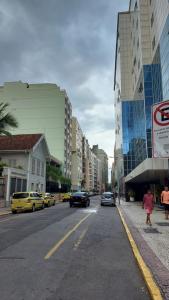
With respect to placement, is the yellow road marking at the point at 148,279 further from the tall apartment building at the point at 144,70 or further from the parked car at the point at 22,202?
the parked car at the point at 22,202

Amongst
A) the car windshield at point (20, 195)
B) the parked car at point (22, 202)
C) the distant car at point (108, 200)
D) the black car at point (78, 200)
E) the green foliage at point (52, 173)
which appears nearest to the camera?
the parked car at point (22, 202)

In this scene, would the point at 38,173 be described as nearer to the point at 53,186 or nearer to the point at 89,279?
the point at 53,186

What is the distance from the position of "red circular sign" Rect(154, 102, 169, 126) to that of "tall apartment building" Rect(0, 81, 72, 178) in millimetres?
67937

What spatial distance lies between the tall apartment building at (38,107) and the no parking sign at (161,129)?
67938 millimetres

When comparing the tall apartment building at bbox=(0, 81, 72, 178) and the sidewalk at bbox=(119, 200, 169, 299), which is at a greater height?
the tall apartment building at bbox=(0, 81, 72, 178)

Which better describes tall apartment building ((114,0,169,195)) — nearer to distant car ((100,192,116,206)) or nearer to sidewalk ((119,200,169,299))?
distant car ((100,192,116,206))

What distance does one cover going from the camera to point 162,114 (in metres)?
8.17

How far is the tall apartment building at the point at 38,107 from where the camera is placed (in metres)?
74.9

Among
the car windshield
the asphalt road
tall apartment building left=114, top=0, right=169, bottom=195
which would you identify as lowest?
the asphalt road

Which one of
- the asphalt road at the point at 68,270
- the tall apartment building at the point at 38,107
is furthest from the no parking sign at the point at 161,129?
the tall apartment building at the point at 38,107

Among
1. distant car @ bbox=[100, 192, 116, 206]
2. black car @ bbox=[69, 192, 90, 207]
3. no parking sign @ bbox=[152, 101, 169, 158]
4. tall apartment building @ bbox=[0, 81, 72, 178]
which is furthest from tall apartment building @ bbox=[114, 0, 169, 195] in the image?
tall apartment building @ bbox=[0, 81, 72, 178]

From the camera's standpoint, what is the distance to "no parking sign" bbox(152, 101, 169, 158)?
7.98 m

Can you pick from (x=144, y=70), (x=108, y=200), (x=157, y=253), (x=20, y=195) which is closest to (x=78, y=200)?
(x=108, y=200)

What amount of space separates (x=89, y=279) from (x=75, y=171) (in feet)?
338
